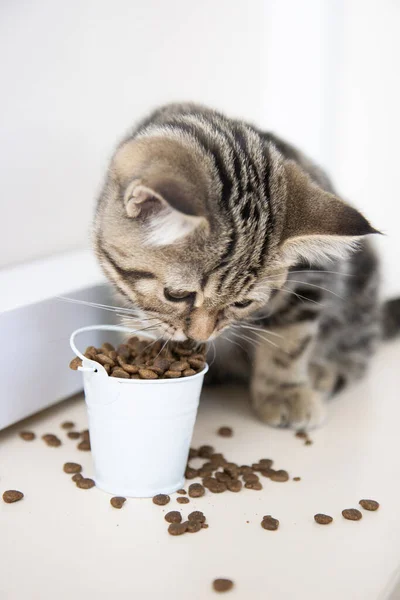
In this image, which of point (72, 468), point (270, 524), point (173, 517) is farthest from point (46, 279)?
point (270, 524)

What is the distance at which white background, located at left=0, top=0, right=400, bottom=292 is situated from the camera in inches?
68.0

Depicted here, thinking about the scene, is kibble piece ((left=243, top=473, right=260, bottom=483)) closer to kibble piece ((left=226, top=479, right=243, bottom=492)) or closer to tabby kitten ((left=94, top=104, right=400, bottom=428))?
kibble piece ((left=226, top=479, right=243, bottom=492))

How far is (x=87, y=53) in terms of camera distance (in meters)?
1.85

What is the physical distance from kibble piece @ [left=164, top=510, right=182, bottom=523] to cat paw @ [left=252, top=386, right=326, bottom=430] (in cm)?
45

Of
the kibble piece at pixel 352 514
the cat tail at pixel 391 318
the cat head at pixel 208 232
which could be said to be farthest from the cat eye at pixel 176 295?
the cat tail at pixel 391 318

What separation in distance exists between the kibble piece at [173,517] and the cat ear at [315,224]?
52cm

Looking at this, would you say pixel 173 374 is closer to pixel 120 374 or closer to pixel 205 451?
pixel 120 374

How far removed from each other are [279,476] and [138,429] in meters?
0.32

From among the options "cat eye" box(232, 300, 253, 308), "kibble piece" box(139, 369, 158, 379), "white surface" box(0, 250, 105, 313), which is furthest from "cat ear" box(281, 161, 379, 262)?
"white surface" box(0, 250, 105, 313)

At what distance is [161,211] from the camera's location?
3.73ft

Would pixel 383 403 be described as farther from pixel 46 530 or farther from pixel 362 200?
pixel 362 200

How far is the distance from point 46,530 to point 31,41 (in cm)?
116

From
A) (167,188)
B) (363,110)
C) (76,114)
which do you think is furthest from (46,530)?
(363,110)

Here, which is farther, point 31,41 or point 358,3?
point 358,3
